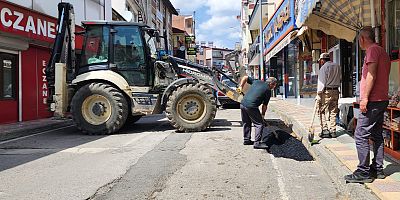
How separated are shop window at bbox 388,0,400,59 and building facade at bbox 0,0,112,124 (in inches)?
406

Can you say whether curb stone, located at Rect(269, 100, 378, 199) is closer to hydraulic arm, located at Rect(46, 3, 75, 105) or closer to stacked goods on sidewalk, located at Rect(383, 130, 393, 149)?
stacked goods on sidewalk, located at Rect(383, 130, 393, 149)

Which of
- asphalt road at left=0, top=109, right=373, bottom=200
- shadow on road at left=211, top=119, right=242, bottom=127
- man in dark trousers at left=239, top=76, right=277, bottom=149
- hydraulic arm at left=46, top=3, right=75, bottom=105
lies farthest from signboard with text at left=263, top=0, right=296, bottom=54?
hydraulic arm at left=46, top=3, right=75, bottom=105

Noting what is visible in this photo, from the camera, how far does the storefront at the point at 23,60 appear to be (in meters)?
12.4

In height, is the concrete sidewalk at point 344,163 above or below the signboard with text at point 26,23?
below

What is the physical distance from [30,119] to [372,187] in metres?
12.5

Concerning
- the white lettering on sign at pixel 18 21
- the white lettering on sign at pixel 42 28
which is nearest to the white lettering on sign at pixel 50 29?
the white lettering on sign at pixel 42 28

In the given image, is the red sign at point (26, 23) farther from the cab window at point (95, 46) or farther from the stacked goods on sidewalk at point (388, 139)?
the stacked goods on sidewalk at point (388, 139)

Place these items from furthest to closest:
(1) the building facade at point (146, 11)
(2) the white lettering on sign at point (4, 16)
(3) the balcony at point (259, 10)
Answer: (3) the balcony at point (259, 10), (1) the building facade at point (146, 11), (2) the white lettering on sign at point (4, 16)

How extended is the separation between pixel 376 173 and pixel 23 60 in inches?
480

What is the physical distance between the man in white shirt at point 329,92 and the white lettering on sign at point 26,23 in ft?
30.7

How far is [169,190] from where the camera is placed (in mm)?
5008

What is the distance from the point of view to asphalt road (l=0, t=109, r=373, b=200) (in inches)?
194

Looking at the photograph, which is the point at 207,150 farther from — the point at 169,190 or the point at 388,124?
the point at 388,124

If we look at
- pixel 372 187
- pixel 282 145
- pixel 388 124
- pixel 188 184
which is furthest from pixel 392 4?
pixel 188 184
